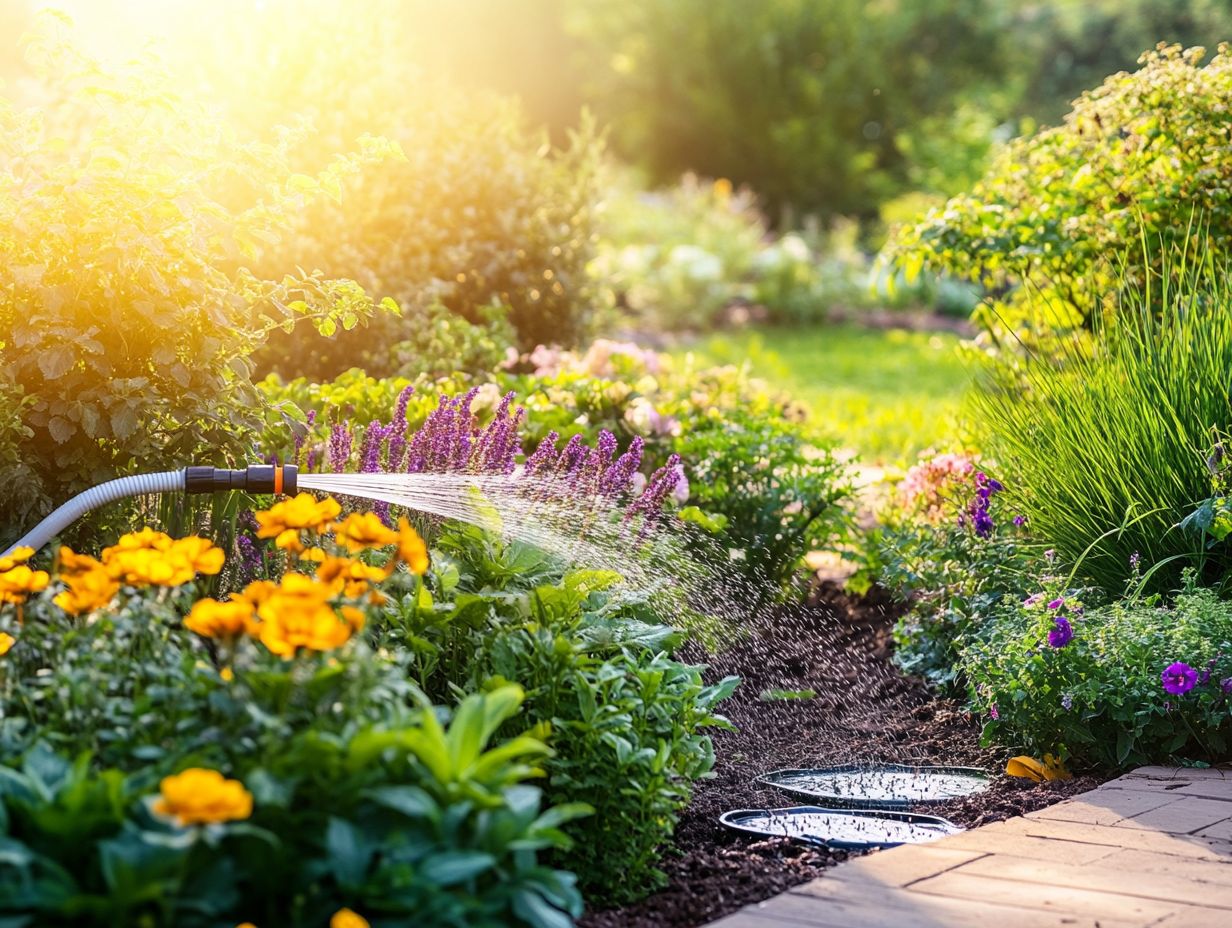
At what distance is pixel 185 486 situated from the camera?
284cm

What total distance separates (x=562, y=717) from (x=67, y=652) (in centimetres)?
98

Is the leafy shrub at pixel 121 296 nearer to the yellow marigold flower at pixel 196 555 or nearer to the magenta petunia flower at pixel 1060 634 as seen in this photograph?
the yellow marigold flower at pixel 196 555

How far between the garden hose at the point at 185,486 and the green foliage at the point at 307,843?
30.9 inches

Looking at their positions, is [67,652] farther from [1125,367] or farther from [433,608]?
[1125,367]

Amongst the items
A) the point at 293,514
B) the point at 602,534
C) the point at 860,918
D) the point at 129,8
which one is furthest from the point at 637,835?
the point at 129,8

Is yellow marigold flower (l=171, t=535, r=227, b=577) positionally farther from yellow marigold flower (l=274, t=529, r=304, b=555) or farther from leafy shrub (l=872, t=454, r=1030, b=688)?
leafy shrub (l=872, t=454, r=1030, b=688)

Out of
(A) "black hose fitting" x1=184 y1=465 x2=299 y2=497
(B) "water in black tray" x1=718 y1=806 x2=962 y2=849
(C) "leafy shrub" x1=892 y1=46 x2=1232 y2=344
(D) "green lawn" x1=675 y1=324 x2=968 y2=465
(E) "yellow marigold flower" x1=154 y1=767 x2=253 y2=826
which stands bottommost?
A: (D) "green lawn" x1=675 y1=324 x2=968 y2=465

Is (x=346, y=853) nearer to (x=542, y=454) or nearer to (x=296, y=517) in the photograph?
(x=296, y=517)

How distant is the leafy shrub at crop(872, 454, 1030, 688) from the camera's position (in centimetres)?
435

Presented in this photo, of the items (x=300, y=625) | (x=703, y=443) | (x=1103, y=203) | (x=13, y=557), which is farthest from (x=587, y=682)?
(x=1103, y=203)

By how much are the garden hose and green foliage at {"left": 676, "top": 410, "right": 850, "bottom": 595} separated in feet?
7.54

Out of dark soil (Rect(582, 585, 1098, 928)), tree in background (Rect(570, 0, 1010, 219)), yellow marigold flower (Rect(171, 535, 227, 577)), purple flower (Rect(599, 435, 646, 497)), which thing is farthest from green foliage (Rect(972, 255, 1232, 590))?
tree in background (Rect(570, 0, 1010, 219))

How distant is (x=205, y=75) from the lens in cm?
700

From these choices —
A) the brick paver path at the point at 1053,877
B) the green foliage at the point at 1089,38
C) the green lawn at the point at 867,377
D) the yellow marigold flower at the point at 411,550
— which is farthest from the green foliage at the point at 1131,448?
the green foliage at the point at 1089,38
